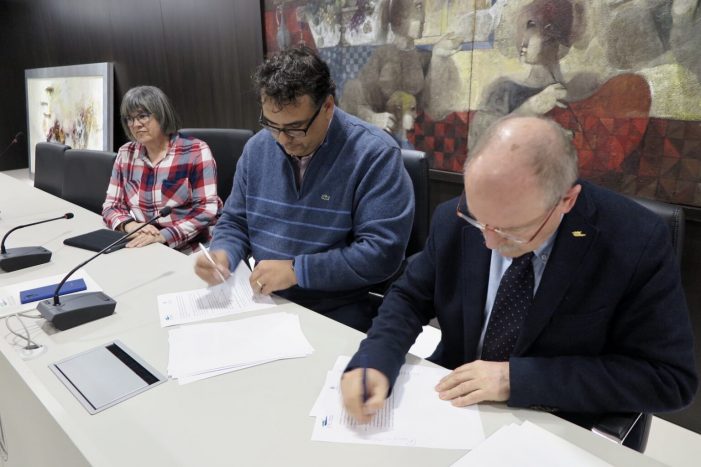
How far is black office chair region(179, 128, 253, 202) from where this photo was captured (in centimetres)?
232

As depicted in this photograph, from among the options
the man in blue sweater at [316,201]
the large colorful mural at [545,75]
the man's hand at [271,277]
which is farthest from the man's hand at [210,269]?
the large colorful mural at [545,75]

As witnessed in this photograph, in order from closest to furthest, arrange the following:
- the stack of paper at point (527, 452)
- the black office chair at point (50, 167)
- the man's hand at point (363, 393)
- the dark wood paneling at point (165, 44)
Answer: the stack of paper at point (527, 452) < the man's hand at point (363, 393) < the black office chair at point (50, 167) < the dark wood paneling at point (165, 44)

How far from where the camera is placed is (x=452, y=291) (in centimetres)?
107

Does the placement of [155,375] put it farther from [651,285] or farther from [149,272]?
[651,285]

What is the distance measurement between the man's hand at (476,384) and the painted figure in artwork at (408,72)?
150cm

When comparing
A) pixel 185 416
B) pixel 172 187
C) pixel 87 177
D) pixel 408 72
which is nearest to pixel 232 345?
pixel 185 416

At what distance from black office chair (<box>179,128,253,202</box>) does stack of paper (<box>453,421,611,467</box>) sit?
1838mm

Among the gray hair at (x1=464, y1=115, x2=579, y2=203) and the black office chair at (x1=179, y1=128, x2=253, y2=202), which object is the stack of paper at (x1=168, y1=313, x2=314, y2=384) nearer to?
the gray hair at (x1=464, y1=115, x2=579, y2=203)

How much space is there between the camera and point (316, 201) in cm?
142

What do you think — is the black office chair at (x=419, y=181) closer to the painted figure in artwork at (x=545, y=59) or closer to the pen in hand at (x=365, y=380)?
the painted figure in artwork at (x=545, y=59)

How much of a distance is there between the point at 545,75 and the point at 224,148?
1468 mm

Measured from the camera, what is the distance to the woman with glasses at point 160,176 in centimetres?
210

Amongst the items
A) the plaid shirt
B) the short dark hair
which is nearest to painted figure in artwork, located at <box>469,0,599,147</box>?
the short dark hair

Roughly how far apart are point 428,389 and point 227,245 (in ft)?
2.74
